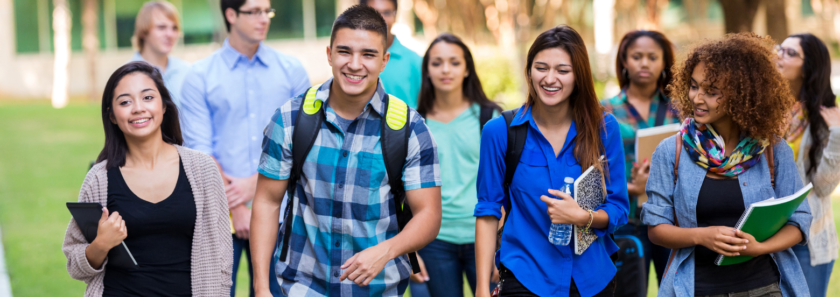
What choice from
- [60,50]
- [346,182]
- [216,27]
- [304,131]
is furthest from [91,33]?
[346,182]

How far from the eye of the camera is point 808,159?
14.5ft

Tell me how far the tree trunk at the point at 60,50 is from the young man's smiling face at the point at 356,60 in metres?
29.8

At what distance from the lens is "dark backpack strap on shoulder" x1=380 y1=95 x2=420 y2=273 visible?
3322 millimetres

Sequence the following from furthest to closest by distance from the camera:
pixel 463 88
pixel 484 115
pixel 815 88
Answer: pixel 463 88
pixel 484 115
pixel 815 88

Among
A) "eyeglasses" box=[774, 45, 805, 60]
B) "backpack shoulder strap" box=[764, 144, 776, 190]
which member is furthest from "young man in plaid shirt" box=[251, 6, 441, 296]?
"eyeglasses" box=[774, 45, 805, 60]

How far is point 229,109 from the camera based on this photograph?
15.5 feet

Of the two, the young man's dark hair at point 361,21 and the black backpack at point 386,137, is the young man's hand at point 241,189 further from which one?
the young man's dark hair at point 361,21

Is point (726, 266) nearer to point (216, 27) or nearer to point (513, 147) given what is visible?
point (513, 147)

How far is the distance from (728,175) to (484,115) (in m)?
1.86

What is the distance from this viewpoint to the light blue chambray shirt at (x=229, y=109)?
473 cm

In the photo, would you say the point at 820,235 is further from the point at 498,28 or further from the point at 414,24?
the point at 414,24

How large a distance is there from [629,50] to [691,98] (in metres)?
1.55

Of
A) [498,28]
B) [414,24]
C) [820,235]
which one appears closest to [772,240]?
[820,235]

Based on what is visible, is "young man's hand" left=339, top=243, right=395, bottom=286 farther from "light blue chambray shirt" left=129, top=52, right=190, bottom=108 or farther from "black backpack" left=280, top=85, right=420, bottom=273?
"light blue chambray shirt" left=129, top=52, right=190, bottom=108
